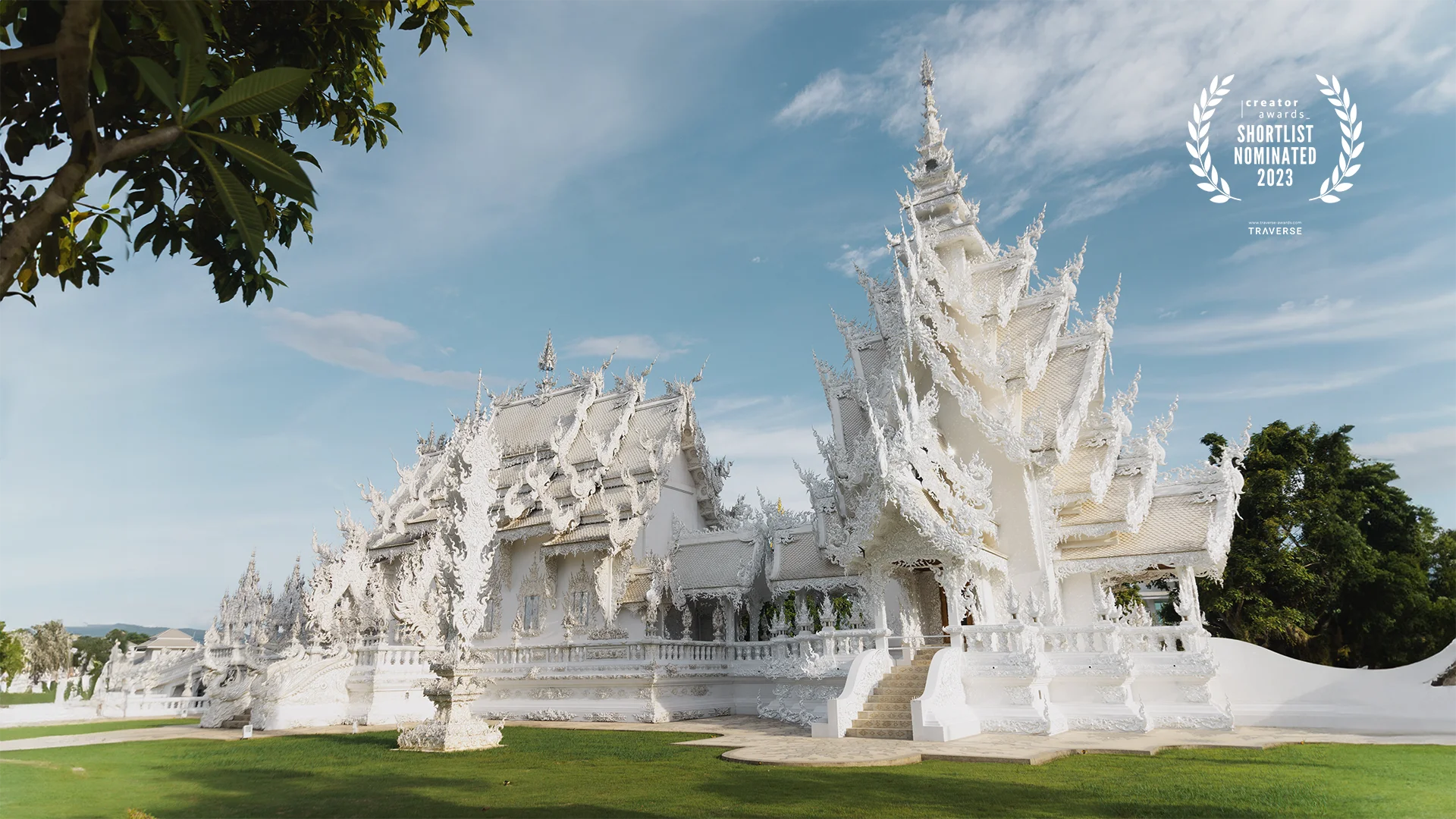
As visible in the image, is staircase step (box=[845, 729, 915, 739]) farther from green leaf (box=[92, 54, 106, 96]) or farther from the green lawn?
green leaf (box=[92, 54, 106, 96])

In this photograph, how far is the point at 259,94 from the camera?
2.14 meters

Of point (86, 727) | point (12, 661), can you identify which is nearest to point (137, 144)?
point (86, 727)

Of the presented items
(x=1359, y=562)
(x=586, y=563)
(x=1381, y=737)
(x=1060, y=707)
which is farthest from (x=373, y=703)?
(x=1359, y=562)

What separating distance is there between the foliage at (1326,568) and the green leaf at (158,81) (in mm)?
20832

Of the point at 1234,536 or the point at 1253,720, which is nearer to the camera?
the point at 1253,720

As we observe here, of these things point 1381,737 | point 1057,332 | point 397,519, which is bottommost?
point 1381,737

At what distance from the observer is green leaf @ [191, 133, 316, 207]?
2133mm

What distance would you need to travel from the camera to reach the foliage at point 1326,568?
17953 mm

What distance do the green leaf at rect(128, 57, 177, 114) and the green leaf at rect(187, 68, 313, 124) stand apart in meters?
0.06

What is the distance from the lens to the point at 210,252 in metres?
3.71

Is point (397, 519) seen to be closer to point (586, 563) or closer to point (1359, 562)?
point (586, 563)

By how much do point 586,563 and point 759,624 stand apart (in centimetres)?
430

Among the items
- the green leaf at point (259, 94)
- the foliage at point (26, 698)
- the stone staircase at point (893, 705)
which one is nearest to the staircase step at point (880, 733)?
the stone staircase at point (893, 705)

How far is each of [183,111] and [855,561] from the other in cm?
1161
